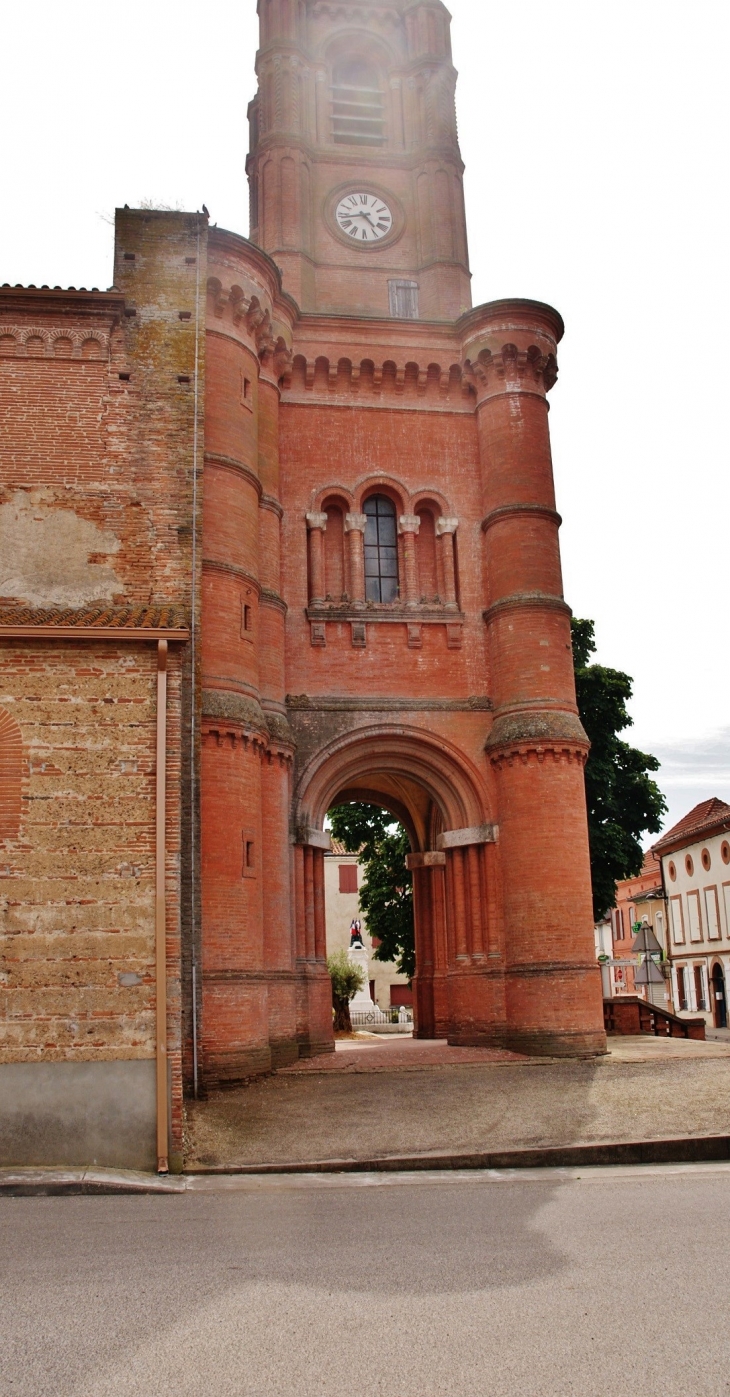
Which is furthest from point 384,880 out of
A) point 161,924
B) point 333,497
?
point 161,924

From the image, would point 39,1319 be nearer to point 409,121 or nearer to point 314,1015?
point 314,1015

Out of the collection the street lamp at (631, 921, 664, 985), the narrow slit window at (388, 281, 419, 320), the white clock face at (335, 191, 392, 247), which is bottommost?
the street lamp at (631, 921, 664, 985)

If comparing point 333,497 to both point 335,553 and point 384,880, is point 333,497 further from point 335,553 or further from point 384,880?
point 384,880

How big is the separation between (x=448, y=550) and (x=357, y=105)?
12491 millimetres

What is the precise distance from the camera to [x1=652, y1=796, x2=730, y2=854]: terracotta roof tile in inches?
1784

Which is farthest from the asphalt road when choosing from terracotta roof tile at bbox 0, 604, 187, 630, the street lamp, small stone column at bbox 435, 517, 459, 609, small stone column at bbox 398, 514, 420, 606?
the street lamp

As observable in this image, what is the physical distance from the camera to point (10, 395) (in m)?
14.9

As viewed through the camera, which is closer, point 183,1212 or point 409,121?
point 183,1212

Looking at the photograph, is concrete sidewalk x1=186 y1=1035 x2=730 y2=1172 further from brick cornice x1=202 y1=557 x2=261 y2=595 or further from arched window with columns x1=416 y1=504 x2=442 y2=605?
arched window with columns x1=416 y1=504 x2=442 y2=605

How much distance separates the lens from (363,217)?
26.5 meters

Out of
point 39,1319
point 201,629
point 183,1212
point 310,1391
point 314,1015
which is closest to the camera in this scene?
point 310,1391

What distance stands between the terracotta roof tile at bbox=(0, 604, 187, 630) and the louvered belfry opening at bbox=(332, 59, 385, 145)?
1847 centimetres

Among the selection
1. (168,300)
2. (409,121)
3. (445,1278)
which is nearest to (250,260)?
(168,300)

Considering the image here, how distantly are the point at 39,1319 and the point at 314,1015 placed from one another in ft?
46.4
